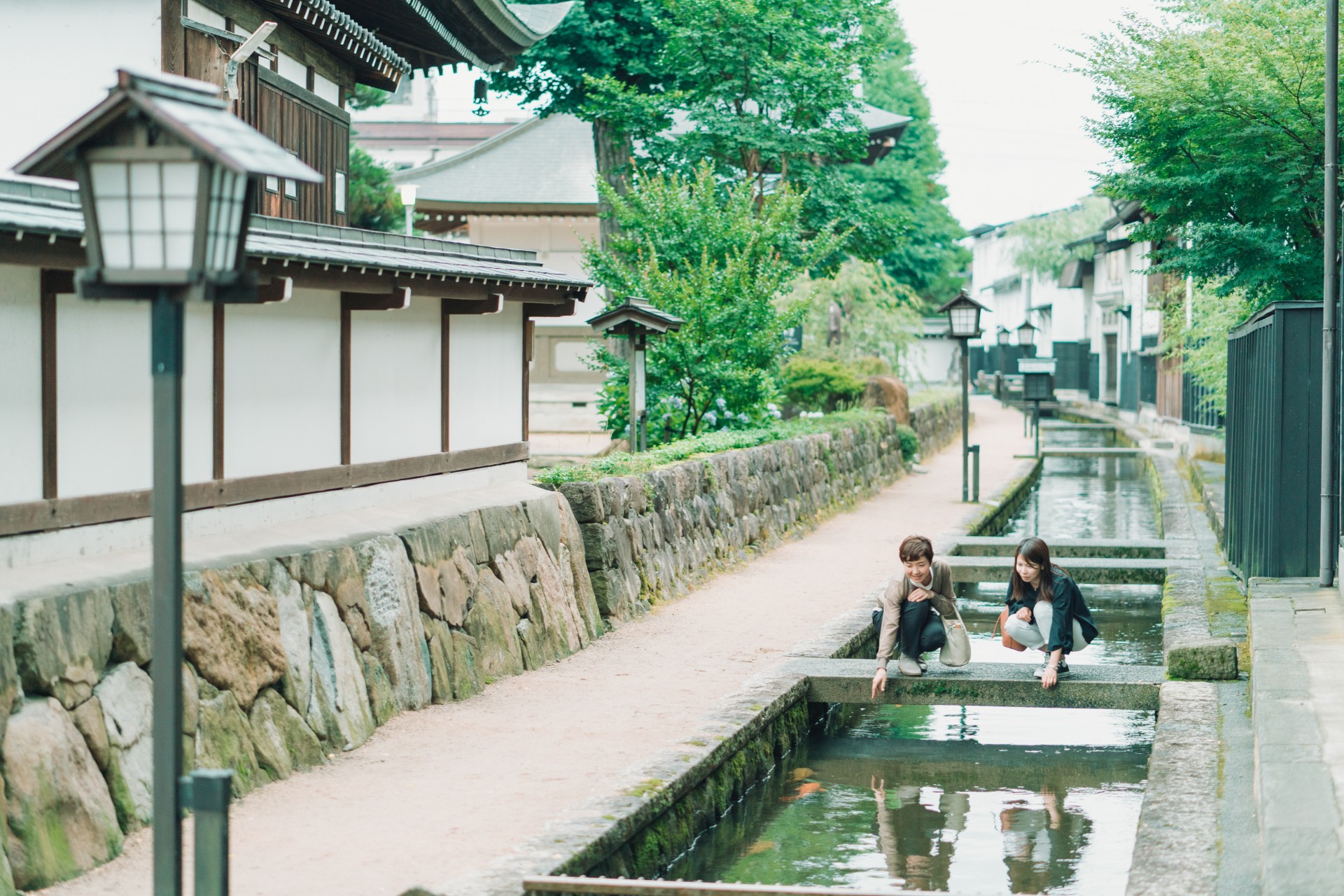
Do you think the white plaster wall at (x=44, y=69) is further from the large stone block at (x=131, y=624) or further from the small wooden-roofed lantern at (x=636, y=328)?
the small wooden-roofed lantern at (x=636, y=328)

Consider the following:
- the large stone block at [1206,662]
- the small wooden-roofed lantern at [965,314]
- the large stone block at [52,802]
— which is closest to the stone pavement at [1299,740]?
the large stone block at [1206,662]

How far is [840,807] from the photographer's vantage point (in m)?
7.79

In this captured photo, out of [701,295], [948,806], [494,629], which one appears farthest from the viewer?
[701,295]

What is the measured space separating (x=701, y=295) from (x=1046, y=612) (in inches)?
398

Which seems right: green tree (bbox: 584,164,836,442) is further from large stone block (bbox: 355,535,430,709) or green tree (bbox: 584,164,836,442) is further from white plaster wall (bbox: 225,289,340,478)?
large stone block (bbox: 355,535,430,709)

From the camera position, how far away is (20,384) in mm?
5926

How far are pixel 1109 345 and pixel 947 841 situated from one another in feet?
151

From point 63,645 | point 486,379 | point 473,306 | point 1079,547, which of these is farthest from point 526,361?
point 1079,547

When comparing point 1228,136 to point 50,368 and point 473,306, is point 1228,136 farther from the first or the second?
point 50,368

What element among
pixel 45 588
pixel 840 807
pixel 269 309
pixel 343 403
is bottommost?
pixel 840 807

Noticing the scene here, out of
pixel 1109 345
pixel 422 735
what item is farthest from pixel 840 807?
pixel 1109 345

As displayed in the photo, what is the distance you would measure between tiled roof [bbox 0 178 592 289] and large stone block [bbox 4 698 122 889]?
75.0 inches

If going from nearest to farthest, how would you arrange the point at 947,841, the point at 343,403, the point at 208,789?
the point at 208,789, the point at 947,841, the point at 343,403

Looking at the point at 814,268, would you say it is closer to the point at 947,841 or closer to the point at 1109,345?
the point at 947,841
